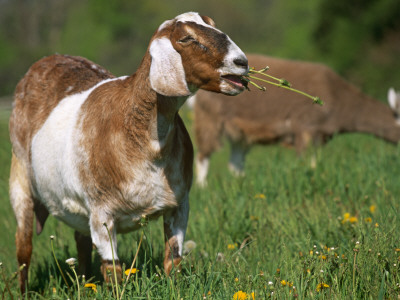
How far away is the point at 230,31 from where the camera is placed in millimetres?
55031

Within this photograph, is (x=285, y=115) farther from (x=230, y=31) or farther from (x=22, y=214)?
(x=230, y=31)

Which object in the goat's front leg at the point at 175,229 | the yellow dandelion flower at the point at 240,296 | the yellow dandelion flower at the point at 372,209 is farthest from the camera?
the yellow dandelion flower at the point at 372,209

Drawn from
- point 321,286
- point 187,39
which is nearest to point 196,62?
point 187,39

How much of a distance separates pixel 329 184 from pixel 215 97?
397 centimetres

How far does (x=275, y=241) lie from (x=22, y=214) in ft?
5.85

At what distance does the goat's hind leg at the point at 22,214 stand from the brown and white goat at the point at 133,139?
225mm

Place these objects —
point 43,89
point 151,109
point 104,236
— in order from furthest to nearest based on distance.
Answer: point 43,89 < point 104,236 < point 151,109

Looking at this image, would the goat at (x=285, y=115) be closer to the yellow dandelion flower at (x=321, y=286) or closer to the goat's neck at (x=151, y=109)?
the goat's neck at (x=151, y=109)

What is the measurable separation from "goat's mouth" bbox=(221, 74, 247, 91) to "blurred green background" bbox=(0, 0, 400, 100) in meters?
14.1

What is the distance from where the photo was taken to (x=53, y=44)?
51.5m

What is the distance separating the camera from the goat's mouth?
2996mm

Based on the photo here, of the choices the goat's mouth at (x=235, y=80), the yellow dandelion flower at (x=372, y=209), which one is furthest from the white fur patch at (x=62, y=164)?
the yellow dandelion flower at (x=372, y=209)

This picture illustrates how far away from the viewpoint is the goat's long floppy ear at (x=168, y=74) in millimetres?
3014

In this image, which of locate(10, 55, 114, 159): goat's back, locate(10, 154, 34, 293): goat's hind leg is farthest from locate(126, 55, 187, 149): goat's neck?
locate(10, 154, 34, 293): goat's hind leg
